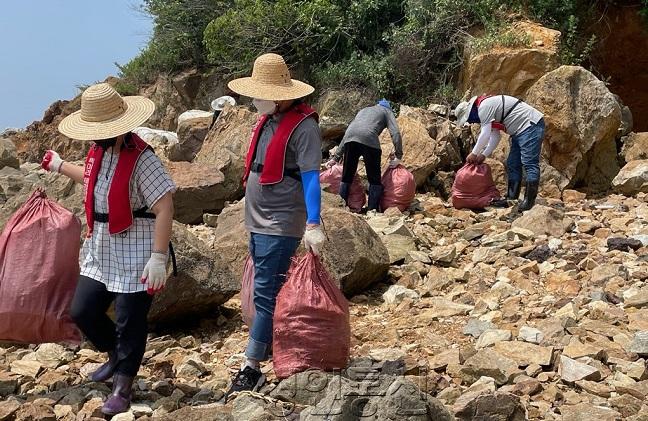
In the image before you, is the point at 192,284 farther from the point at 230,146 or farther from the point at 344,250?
the point at 230,146

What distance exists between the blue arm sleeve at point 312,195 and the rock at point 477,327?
1.65 m

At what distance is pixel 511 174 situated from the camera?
8969mm

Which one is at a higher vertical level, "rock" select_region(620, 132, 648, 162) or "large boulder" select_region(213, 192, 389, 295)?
"large boulder" select_region(213, 192, 389, 295)

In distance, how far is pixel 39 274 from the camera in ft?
12.6

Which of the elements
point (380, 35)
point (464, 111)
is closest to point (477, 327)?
point (464, 111)

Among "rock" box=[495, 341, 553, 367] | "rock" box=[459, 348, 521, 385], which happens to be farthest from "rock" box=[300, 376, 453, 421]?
"rock" box=[495, 341, 553, 367]

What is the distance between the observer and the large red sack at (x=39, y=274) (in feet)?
12.5

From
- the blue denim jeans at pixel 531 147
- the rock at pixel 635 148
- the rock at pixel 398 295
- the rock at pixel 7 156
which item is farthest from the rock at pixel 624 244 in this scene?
the rock at pixel 7 156

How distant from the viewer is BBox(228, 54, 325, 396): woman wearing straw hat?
3.79 meters

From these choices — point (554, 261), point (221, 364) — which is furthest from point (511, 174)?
point (221, 364)

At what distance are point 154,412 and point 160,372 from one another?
73 centimetres

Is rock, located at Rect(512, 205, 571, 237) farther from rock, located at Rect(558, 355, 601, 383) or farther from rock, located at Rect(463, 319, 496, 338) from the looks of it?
rock, located at Rect(558, 355, 601, 383)

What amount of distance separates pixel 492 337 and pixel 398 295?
4.31ft

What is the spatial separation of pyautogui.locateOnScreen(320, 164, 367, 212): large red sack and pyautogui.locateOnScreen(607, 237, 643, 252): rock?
9.09ft
